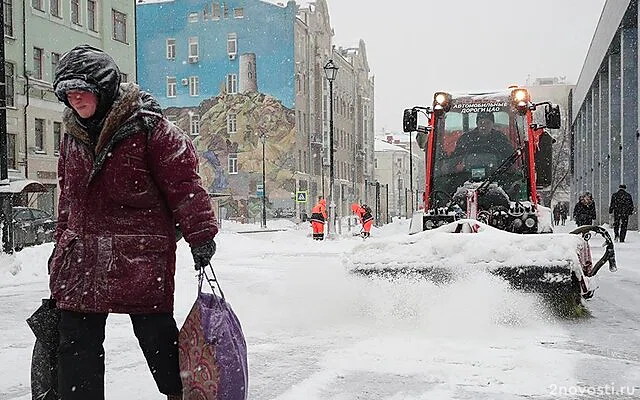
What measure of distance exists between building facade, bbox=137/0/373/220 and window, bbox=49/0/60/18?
78.3 feet

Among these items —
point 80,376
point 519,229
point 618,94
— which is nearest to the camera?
point 80,376

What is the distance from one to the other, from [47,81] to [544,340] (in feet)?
110

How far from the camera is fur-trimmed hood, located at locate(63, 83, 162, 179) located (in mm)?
3271

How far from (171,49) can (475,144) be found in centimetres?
5577

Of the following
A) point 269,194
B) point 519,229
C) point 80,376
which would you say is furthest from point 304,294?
point 269,194

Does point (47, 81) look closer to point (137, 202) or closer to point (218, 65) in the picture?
point (218, 65)

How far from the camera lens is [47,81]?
3588 cm

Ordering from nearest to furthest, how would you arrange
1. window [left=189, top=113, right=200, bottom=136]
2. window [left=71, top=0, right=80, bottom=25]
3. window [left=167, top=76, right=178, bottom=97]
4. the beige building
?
1. window [left=71, top=0, right=80, bottom=25]
2. window [left=189, top=113, right=200, bottom=136]
3. the beige building
4. window [left=167, top=76, right=178, bottom=97]

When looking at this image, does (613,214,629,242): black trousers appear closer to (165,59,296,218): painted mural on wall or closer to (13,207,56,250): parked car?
(13,207,56,250): parked car

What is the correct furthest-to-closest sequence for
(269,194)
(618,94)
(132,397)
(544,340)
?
1. (269,194)
2. (618,94)
3. (544,340)
4. (132,397)

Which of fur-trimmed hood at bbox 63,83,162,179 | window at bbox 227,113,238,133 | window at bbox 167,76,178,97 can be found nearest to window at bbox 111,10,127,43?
window at bbox 227,113,238,133

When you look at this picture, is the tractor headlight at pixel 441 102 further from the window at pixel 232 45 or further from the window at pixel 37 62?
the window at pixel 232 45

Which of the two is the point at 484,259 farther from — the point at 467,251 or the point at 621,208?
the point at 621,208

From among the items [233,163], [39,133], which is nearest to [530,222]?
[39,133]
